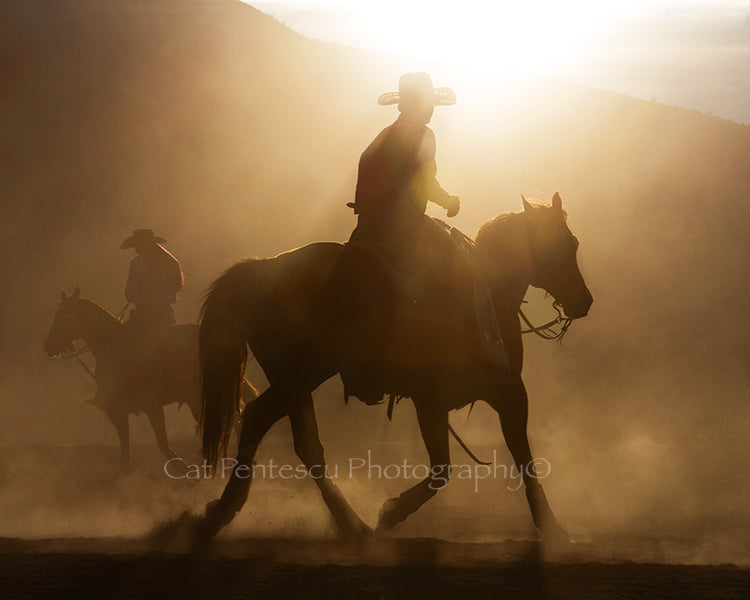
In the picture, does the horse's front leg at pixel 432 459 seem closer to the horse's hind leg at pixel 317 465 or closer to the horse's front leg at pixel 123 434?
the horse's hind leg at pixel 317 465

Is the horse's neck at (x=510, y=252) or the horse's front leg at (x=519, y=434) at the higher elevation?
the horse's neck at (x=510, y=252)

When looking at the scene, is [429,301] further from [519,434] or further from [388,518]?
[388,518]

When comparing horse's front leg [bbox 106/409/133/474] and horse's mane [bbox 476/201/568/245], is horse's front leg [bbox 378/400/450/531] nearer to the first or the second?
horse's mane [bbox 476/201/568/245]

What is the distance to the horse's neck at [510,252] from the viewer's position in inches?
279

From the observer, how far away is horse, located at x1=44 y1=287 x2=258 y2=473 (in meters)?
10.4

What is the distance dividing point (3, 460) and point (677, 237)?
1058 inches

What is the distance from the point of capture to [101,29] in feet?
151

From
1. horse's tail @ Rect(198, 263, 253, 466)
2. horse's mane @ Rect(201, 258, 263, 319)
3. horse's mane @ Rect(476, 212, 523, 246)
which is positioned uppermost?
horse's mane @ Rect(476, 212, 523, 246)

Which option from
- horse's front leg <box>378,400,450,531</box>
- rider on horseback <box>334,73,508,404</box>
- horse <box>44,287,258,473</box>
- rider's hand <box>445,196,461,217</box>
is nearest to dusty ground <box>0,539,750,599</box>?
horse's front leg <box>378,400,450,531</box>

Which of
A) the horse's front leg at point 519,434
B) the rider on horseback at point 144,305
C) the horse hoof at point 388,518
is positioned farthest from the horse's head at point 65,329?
the horse's front leg at point 519,434

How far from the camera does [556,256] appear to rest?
285 inches

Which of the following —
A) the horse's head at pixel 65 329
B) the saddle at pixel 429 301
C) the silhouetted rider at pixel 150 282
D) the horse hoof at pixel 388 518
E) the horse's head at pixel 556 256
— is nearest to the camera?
the saddle at pixel 429 301

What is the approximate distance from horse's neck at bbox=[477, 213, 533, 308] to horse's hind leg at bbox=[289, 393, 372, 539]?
6.07 feet

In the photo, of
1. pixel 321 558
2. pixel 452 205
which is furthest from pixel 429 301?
pixel 321 558
